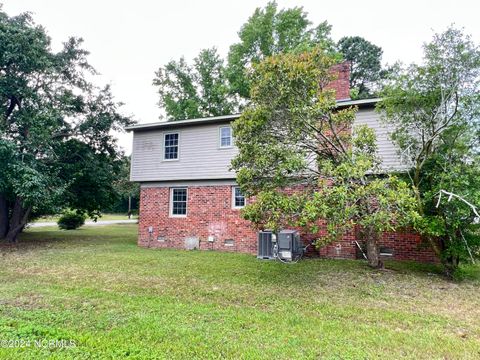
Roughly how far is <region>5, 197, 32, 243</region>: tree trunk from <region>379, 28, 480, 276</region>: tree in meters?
14.5

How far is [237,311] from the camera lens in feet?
15.5

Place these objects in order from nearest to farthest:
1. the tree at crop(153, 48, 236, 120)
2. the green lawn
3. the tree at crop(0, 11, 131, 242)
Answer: the green lawn → the tree at crop(0, 11, 131, 242) → the tree at crop(153, 48, 236, 120)

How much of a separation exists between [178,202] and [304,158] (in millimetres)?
6780

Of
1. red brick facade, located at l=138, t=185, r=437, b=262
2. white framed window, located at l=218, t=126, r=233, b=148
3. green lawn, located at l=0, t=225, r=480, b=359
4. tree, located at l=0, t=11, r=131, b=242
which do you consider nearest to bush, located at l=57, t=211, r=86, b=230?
tree, located at l=0, t=11, r=131, b=242

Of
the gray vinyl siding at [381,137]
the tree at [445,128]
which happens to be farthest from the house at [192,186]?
the tree at [445,128]

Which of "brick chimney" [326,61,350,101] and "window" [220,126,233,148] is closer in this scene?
"brick chimney" [326,61,350,101]

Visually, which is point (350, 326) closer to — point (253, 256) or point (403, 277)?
point (403, 277)

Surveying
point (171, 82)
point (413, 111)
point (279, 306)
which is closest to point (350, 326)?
point (279, 306)

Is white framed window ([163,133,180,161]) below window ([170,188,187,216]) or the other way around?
the other way around

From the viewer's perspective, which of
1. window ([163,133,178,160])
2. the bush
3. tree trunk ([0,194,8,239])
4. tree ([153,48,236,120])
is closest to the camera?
window ([163,133,178,160])

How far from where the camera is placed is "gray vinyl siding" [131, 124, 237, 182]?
11.5 meters

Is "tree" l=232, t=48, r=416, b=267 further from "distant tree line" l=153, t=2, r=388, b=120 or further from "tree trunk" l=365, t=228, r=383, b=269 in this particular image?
"distant tree line" l=153, t=2, r=388, b=120

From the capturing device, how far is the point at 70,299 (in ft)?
17.0

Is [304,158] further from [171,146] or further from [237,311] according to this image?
[171,146]
